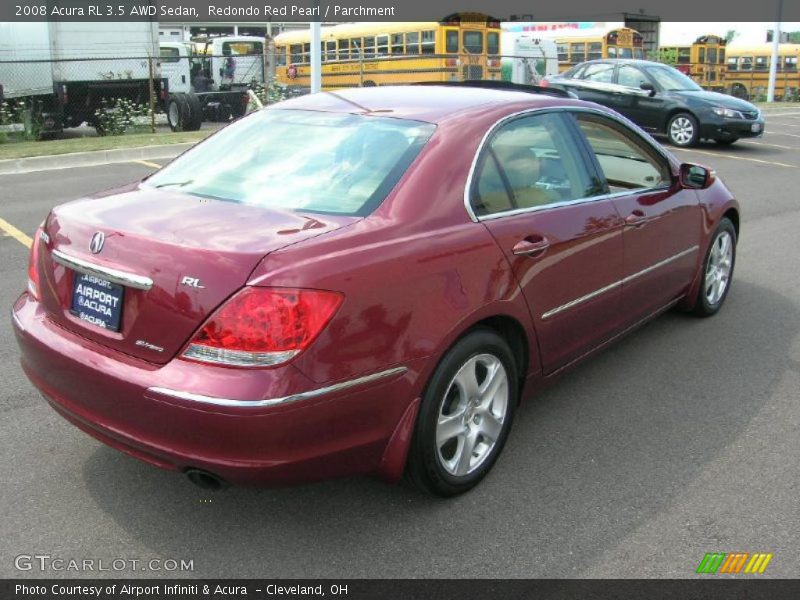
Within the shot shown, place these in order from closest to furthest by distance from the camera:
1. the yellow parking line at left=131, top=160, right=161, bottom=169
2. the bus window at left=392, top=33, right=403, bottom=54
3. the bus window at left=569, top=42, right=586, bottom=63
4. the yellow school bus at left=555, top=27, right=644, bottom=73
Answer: the yellow parking line at left=131, top=160, right=161, bottom=169 < the bus window at left=392, top=33, right=403, bottom=54 < the yellow school bus at left=555, top=27, right=644, bottom=73 < the bus window at left=569, top=42, right=586, bottom=63

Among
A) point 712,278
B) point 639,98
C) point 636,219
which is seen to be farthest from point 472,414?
point 639,98

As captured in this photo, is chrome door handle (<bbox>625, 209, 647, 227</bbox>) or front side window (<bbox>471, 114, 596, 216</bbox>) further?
chrome door handle (<bbox>625, 209, 647, 227</bbox>)

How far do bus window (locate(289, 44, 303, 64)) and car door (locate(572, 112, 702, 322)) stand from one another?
28.7 metres

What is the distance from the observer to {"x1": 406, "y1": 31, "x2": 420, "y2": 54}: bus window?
85.0 feet

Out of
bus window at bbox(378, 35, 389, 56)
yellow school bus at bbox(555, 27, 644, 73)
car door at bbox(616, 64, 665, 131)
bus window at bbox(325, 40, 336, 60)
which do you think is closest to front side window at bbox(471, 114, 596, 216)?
car door at bbox(616, 64, 665, 131)

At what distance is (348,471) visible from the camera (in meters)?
2.90

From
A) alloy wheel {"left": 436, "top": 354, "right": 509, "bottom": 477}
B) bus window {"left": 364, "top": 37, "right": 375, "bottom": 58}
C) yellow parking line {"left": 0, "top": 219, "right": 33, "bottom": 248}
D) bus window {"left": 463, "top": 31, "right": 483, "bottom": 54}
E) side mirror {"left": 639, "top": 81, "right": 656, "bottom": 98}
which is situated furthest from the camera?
bus window {"left": 364, "top": 37, "right": 375, "bottom": 58}

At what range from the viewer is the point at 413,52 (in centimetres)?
2602

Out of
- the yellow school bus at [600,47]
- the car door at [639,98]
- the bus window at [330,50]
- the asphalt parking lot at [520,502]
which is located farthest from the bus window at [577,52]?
the asphalt parking lot at [520,502]

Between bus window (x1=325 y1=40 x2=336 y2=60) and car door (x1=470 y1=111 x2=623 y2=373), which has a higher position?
bus window (x1=325 y1=40 x2=336 y2=60)

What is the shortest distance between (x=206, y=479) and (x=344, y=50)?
27.7 m

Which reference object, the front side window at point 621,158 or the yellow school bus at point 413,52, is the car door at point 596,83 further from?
the front side window at point 621,158

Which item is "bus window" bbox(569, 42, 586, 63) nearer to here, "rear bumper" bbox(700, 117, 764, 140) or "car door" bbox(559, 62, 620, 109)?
"car door" bbox(559, 62, 620, 109)

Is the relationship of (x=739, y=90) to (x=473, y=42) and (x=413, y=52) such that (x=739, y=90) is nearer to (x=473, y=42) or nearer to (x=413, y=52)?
(x=473, y=42)
